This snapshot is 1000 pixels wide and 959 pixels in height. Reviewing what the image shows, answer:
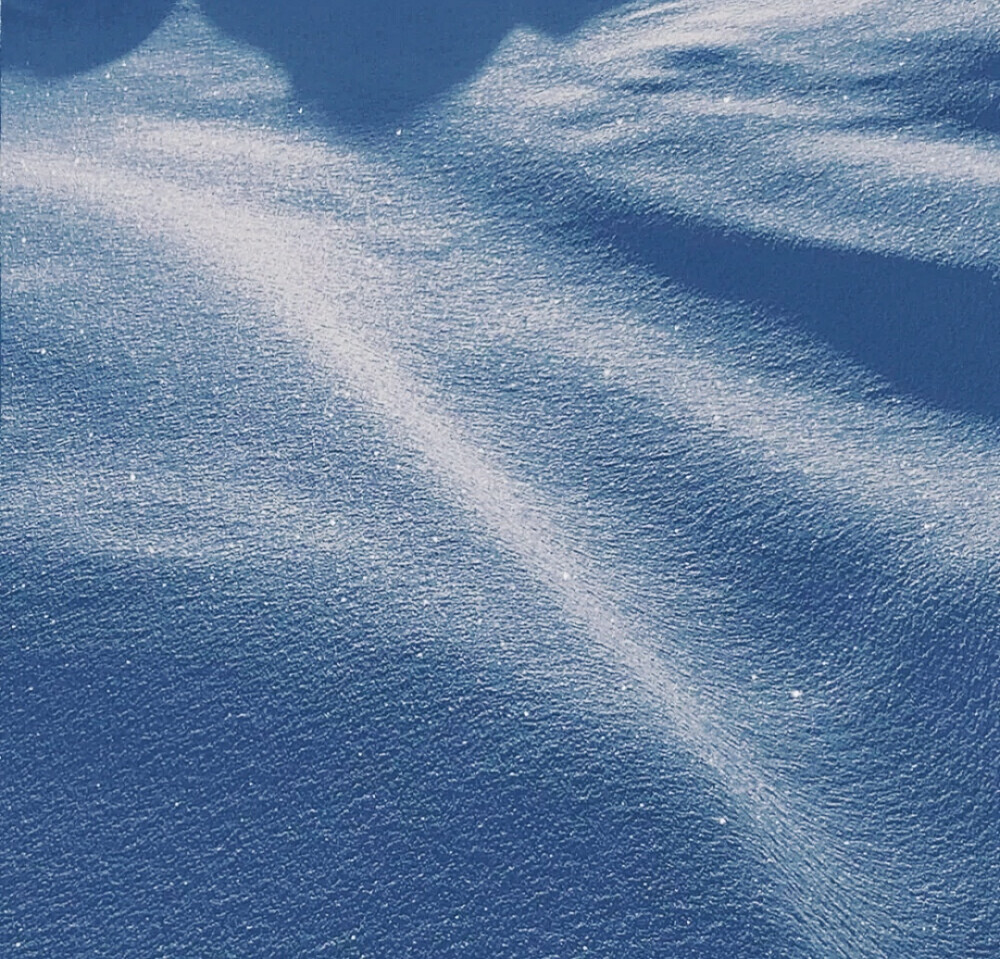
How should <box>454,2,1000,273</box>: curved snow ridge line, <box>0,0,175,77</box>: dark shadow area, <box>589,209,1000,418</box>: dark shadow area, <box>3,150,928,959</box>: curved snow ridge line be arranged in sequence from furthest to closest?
<box>0,0,175,77</box>: dark shadow area
<box>454,2,1000,273</box>: curved snow ridge line
<box>589,209,1000,418</box>: dark shadow area
<box>3,150,928,959</box>: curved snow ridge line

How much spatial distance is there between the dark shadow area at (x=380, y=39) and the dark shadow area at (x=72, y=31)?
216mm

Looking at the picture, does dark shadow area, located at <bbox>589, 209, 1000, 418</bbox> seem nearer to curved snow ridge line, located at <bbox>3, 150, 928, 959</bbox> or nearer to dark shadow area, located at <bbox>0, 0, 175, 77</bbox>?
curved snow ridge line, located at <bbox>3, 150, 928, 959</bbox>

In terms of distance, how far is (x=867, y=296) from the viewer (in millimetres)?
1947

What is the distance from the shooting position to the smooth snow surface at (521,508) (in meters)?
1.20

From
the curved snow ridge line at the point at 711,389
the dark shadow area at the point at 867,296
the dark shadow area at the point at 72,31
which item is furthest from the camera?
the dark shadow area at the point at 72,31

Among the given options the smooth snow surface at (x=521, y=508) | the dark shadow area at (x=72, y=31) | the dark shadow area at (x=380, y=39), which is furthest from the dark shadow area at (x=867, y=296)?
the dark shadow area at (x=72, y=31)

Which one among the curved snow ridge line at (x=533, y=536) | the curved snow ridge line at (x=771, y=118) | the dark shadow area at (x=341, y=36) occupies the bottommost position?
the curved snow ridge line at (x=533, y=536)

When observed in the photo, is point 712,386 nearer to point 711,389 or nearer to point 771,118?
point 711,389

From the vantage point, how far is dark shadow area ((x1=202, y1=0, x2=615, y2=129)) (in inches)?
107

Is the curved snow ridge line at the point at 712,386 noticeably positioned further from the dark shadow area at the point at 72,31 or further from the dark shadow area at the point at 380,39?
the dark shadow area at the point at 72,31

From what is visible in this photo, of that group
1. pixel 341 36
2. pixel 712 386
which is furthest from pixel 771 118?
pixel 341 36

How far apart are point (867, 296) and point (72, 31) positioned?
2.45 m

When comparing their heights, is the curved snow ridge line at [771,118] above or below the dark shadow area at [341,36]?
below

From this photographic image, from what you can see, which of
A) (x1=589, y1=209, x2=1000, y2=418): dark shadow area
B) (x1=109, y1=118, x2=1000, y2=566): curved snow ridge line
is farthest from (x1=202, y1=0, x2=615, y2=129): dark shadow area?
(x1=589, y1=209, x2=1000, y2=418): dark shadow area
